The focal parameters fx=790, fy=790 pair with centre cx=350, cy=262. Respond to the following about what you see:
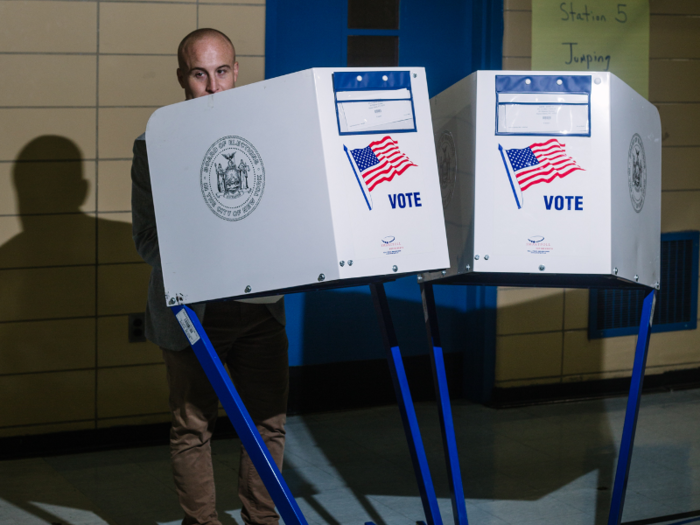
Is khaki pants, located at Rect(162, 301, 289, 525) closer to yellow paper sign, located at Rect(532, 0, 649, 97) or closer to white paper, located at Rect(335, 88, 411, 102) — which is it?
white paper, located at Rect(335, 88, 411, 102)

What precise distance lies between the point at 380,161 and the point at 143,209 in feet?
2.44

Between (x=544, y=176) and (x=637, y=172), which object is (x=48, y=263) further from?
(x=637, y=172)

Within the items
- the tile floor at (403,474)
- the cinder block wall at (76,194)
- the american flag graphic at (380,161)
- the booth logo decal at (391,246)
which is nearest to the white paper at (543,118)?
the american flag graphic at (380,161)

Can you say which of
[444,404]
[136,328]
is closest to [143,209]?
[444,404]

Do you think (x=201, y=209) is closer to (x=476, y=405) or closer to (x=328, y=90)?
(x=328, y=90)

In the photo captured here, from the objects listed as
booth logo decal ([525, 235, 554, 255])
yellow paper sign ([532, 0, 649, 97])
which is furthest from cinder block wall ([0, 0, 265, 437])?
booth logo decal ([525, 235, 554, 255])

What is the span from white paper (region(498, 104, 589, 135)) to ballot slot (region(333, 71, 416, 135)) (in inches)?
10.8

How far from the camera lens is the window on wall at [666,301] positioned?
439 cm

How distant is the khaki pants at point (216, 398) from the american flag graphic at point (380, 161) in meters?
0.69

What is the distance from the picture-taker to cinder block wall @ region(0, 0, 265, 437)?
3285mm

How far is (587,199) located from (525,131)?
0.23 metres

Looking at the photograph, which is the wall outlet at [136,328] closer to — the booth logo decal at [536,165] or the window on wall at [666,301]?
the booth logo decal at [536,165]

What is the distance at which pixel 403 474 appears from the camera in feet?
10.5

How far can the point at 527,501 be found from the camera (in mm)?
2936
